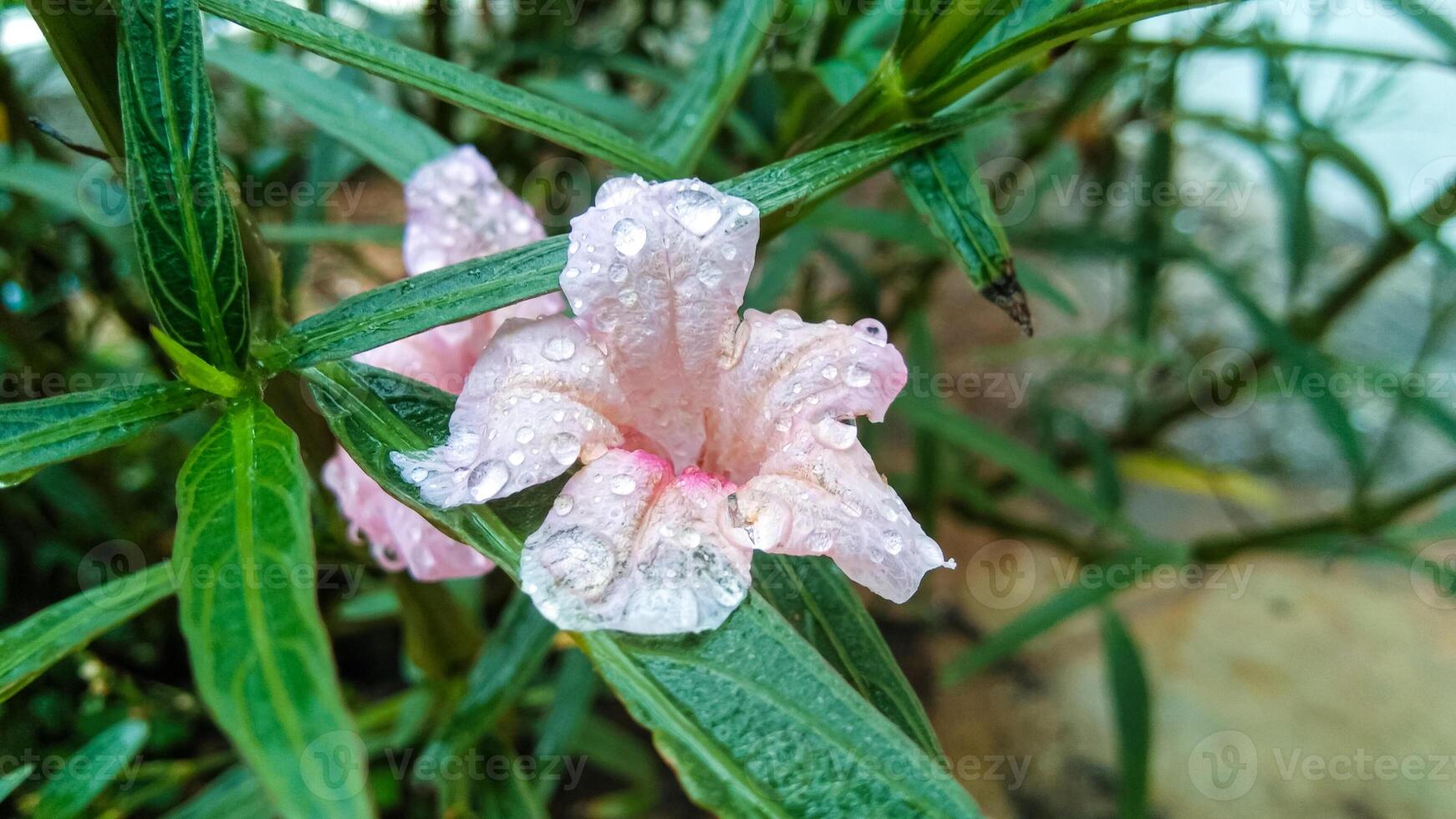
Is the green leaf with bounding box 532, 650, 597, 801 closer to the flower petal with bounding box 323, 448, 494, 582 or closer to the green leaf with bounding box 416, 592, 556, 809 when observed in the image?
the green leaf with bounding box 416, 592, 556, 809

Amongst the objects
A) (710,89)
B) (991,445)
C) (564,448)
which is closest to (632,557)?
(564,448)

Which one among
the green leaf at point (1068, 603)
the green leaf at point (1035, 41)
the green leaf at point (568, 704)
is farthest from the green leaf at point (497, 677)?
the green leaf at point (1068, 603)

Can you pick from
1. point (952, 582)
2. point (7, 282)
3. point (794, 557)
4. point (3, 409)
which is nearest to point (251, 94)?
point (7, 282)

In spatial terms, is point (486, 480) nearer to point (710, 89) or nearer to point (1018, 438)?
point (710, 89)

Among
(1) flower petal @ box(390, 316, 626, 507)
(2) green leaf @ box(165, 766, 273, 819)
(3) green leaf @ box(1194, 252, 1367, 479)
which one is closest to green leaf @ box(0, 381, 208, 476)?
(1) flower petal @ box(390, 316, 626, 507)

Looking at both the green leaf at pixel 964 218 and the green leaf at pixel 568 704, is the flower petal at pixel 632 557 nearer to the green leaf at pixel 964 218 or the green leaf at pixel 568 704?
the green leaf at pixel 964 218
